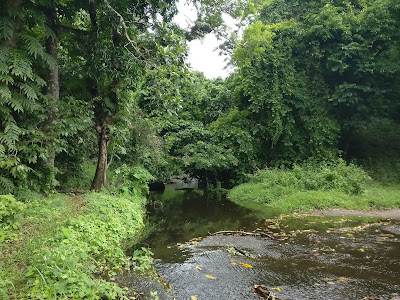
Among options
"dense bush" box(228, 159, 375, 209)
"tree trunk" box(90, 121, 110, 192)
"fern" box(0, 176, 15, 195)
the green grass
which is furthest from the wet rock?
"fern" box(0, 176, 15, 195)

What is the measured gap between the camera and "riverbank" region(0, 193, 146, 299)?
3852 mm

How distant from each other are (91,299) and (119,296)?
1.55ft

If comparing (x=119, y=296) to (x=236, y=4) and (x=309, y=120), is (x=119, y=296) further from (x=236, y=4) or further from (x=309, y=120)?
(x=309, y=120)

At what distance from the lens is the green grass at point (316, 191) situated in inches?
515

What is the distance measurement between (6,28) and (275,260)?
8166 millimetres

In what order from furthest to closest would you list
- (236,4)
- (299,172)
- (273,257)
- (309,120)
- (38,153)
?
(309,120) < (299,172) < (236,4) < (38,153) < (273,257)

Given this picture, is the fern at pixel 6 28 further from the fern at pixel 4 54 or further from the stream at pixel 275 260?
the stream at pixel 275 260

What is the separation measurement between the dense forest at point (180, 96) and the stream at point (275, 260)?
5.66 ft

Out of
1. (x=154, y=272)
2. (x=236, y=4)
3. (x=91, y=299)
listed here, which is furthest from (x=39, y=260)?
(x=236, y=4)

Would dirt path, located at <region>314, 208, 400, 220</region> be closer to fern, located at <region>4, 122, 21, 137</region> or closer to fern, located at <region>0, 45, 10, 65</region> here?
fern, located at <region>4, 122, 21, 137</region>

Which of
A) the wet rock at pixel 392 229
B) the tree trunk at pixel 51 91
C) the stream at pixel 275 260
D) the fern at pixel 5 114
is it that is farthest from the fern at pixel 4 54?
the wet rock at pixel 392 229

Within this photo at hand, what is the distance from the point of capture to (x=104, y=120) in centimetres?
1038

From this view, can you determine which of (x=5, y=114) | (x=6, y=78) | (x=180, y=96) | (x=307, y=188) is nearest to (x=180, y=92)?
(x=307, y=188)

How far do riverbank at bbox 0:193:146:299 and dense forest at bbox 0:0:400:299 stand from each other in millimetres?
248
